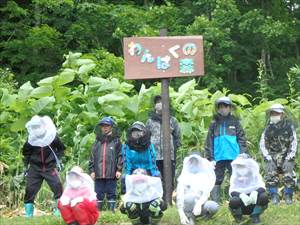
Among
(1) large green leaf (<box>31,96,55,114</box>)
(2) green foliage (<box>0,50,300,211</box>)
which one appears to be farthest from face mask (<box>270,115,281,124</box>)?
(1) large green leaf (<box>31,96,55,114</box>)

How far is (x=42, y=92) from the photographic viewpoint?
1016 cm

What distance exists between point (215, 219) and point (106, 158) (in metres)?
1.87

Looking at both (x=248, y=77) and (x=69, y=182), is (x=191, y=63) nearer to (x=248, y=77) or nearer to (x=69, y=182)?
(x=69, y=182)

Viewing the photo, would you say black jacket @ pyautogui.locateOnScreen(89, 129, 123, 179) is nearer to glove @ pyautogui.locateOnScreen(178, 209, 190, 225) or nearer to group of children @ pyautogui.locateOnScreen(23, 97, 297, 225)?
group of children @ pyautogui.locateOnScreen(23, 97, 297, 225)

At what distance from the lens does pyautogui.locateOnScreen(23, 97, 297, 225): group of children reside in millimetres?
6293

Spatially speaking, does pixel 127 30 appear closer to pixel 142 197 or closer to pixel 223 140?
pixel 223 140

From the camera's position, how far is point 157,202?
20.6 feet

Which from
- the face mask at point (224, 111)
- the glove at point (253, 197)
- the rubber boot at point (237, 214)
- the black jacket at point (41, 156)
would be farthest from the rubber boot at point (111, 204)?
the glove at point (253, 197)

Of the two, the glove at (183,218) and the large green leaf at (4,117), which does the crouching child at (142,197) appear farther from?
the large green leaf at (4,117)

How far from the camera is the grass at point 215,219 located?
6617mm

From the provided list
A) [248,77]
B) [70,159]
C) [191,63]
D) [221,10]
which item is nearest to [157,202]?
[191,63]

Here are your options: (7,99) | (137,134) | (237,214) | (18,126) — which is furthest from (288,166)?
(7,99)

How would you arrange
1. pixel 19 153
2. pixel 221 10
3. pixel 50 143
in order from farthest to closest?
pixel 221 10 < pixel 19 153 < pixel 50 143

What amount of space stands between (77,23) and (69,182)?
1305 centimetres
